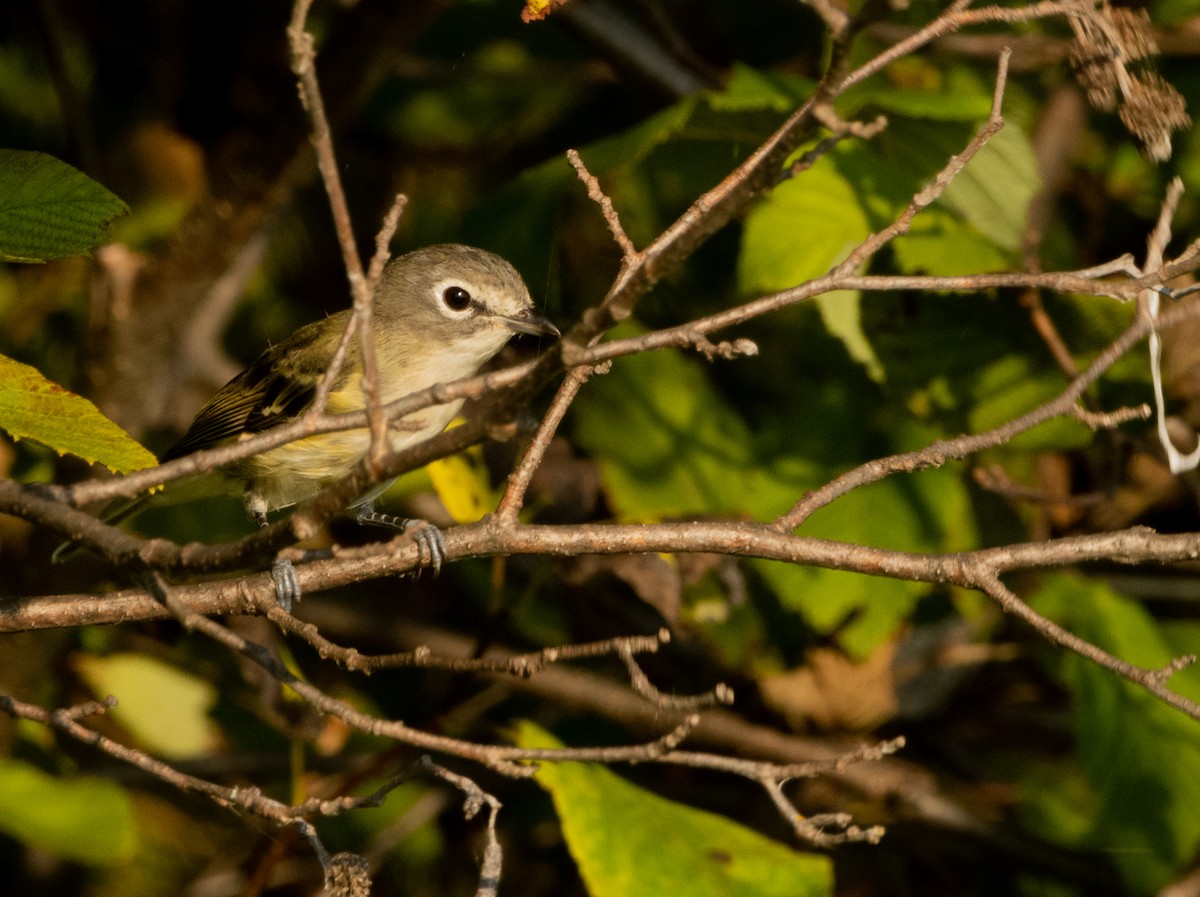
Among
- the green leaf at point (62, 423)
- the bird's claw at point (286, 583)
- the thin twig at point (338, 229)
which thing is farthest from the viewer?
the bird's claw at point (286, 583)

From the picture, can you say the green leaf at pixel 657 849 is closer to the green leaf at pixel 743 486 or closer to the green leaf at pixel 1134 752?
the green leaf at pixel 743 486

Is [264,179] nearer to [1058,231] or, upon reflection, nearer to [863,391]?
[863,391]

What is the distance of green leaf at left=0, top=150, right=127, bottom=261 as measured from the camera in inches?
82.2

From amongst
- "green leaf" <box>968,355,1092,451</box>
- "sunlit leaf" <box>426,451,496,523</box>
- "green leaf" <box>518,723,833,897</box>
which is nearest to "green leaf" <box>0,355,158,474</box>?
"sunlit leaf" <box>426,451,496,523</box>

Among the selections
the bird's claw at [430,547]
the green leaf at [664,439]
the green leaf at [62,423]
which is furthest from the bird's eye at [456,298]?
the green leaf at [62,423]

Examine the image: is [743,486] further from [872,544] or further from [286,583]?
[286,583]

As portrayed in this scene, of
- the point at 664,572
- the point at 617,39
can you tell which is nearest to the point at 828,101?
the point at 664,572

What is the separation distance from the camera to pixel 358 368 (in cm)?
365

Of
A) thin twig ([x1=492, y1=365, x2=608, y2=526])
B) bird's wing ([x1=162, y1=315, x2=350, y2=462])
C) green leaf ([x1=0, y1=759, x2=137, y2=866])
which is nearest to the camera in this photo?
thin twig ([x1=492, y1=365, x2=608, y2=526])

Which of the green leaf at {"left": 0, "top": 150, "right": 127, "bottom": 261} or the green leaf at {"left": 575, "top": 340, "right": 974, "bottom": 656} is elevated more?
the green leaf at {"left": 575, "top": 340, "right": 974, "bottom": 656}

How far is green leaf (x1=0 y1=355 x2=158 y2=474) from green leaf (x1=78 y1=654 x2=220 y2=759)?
8.00 ft

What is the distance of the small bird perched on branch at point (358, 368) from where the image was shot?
11.7ft

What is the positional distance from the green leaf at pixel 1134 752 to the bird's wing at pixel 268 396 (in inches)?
85.7

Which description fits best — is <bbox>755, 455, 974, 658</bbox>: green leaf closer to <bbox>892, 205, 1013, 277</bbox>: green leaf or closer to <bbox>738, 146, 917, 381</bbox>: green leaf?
<bbox>738, 146, 917, 381</bbox>: green leaf
